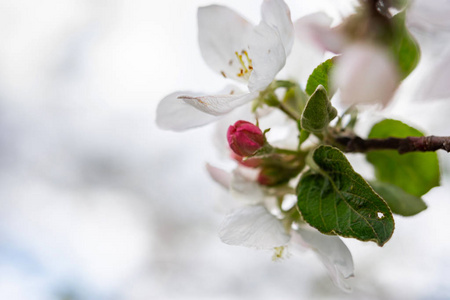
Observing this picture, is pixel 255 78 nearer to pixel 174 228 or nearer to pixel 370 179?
pixel 370 179

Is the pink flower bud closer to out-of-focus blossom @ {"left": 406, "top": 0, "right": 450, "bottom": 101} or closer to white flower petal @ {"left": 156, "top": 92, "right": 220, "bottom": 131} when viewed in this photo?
white flower petal @ {"left": 156, "top": 92, "right": 220, "bottom": 131}

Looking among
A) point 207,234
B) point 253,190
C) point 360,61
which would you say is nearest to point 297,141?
point 253,190

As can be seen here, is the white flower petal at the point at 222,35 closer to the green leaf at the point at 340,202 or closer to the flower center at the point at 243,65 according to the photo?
the flower center at the point at 243,65

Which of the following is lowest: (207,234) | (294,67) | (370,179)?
(370,179)

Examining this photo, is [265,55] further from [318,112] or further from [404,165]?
[404,165]

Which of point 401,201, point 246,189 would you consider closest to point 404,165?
point 401,201

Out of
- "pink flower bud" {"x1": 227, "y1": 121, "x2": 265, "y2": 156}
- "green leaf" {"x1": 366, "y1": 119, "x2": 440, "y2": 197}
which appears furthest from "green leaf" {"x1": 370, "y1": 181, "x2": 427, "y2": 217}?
"pink flower bud" {"x1": 227, "y1": 121, "x2": 265, "y2": 156}

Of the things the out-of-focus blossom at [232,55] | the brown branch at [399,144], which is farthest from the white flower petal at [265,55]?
the brown branch at [399,144]

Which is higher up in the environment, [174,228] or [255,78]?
[174,228]

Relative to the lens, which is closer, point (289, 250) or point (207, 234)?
point (289, 250)
